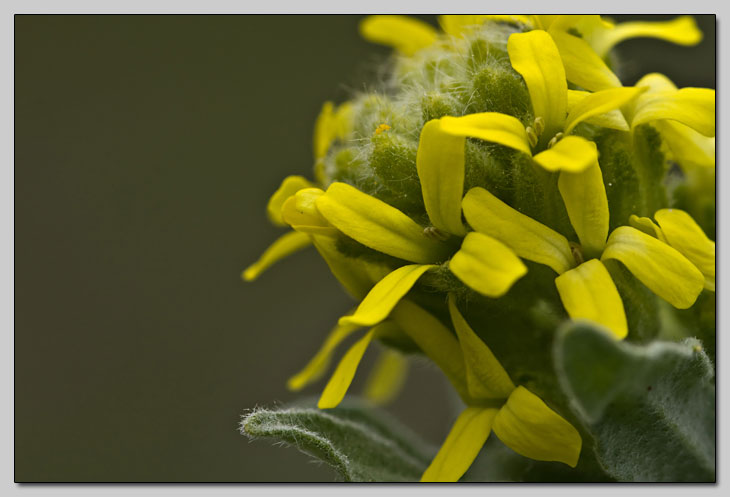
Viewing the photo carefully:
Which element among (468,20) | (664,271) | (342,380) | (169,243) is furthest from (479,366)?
(169,243)

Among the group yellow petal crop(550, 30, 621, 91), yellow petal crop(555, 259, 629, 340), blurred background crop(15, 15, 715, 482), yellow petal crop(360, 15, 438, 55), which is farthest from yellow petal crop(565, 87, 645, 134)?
blurred background crop(15, 15, 715, 482)

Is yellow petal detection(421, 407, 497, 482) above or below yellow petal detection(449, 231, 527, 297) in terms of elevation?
below

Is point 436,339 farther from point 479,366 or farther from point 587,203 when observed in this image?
point 587,203

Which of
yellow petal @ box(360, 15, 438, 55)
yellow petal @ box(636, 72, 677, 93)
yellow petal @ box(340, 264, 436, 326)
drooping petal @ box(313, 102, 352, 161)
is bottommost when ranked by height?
yellow petal @ box(340, 264, 436, 326)

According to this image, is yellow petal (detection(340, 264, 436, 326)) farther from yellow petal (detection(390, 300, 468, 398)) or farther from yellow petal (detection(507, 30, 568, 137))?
yellow petal (detection(507, 30, 568, 137))

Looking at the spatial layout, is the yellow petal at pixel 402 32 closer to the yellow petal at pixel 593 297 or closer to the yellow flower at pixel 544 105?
the yellow flower at pixel 544 105

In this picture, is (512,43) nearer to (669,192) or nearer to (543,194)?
(543,194)

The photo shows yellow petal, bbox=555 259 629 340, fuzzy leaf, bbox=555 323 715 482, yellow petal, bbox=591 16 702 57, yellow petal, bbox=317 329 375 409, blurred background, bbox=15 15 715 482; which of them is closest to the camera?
fuzzy leaf, bbox=555 323 715 482

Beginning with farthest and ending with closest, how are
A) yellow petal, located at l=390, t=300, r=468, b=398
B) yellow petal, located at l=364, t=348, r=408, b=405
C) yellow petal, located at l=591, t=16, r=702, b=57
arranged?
yellow petal, located at l=364, t=348, r=408, b=405, yellow petal, located at l=591, t=16, r=702, b=57, yellow petal, located at l=390, t=300, r=468, b=398

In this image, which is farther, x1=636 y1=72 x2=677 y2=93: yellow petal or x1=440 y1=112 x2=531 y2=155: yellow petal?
x1=636 y1=72 x2=677 y2=93: yellow petal
